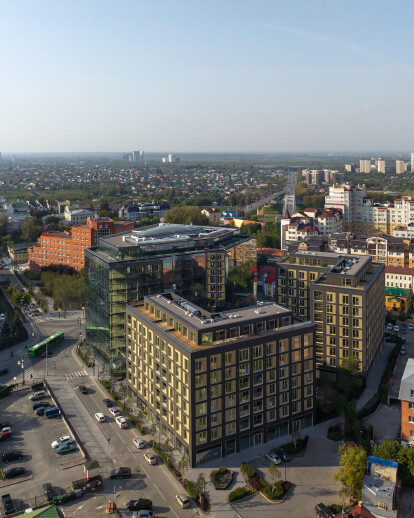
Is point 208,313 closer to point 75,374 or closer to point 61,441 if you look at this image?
point 61,441

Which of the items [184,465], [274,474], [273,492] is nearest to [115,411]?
[184,465]

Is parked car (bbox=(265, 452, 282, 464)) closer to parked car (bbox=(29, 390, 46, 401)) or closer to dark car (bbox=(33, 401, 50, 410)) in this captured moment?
dark car (bbox=(33, 401, 50, 410))

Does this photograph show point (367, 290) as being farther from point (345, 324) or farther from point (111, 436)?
point (111, 436)

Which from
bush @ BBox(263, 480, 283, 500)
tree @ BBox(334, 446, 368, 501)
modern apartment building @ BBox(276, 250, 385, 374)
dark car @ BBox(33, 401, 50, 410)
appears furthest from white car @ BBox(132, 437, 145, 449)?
modern apartment building @ BBox(276, 250, 385, 374)

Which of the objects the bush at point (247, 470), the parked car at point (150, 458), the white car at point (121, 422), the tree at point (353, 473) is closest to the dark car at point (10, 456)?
the white car at point (121, 422)

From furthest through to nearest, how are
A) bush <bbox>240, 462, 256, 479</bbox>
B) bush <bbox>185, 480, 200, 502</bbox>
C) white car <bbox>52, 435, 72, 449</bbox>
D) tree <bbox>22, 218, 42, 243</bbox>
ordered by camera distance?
tree <bbox>22, 218, 42, 243</bbox> → white car <bbox>52, 435, 72, 449</bbox> → bush <bbox>240, 462, 256, 479</bbox> → bush <bbox>185, 480, 200, 502</bbox>

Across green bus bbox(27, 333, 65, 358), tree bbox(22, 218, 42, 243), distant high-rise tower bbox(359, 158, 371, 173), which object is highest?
distant high-rise tower bbox(359, 158, 371, 173)
